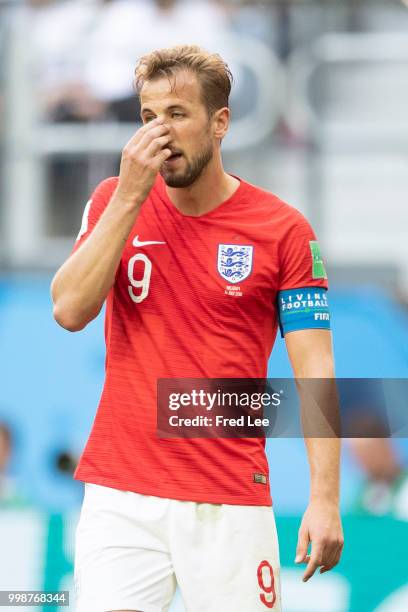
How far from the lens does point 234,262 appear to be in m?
3.46

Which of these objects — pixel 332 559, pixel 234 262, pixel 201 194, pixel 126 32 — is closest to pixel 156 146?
pixel 201 194

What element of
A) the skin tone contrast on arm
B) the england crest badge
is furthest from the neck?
the skin tone contrast on arm

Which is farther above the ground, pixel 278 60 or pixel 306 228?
pixel 278 60

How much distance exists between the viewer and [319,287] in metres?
3.52

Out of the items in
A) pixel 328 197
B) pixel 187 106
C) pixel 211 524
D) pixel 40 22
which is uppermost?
pixel 40 22

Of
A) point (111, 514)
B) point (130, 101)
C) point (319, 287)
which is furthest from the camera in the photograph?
point (130, 101)

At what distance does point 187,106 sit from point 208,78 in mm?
123

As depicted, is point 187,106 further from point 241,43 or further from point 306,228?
point 241,43

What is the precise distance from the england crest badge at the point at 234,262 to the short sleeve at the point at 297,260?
10 cm

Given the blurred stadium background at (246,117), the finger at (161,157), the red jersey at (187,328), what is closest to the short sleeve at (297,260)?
the red jersey at (187,328)

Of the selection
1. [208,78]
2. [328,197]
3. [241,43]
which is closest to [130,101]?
[241,43]

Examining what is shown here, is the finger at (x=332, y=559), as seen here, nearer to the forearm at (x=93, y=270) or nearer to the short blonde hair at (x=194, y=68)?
the forearm at (x=93, y=270)

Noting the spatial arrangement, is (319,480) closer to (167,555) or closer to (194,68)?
(167,555)

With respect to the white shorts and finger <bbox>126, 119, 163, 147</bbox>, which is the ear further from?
the white shorts
